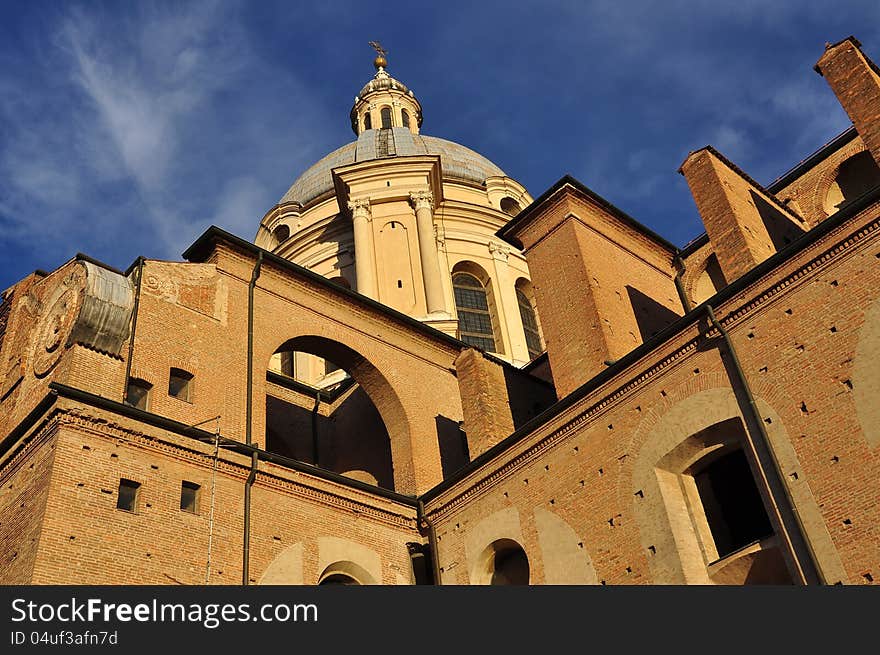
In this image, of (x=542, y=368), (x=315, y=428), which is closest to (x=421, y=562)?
(x=315, y=428)

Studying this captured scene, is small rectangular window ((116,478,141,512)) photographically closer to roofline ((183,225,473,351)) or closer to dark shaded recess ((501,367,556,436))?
roofline ((183,225,473,351))

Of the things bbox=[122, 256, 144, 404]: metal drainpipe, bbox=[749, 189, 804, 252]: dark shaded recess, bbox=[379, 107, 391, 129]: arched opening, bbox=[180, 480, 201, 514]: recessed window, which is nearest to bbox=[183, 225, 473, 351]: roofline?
bbox=[122, 256, 144, 404]: metal drainpipe

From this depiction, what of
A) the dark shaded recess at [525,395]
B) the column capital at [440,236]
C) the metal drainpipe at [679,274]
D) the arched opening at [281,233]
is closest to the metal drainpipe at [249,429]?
the dark shaded recess at [525,395]

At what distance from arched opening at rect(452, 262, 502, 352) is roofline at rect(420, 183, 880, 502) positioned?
14.8 m

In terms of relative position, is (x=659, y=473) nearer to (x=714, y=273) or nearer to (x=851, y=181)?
(x=714, y=273)

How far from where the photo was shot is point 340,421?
22406mm

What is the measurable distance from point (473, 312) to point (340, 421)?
12.6 meters

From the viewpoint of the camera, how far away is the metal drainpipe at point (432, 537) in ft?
55.7

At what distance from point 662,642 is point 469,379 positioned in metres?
10.00

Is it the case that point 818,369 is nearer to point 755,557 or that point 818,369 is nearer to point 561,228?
point 755,557

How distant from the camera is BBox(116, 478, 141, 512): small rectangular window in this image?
13672mm

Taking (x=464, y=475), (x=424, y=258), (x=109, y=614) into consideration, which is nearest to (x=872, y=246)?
(x=464, y=475)

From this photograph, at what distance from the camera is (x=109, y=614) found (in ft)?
31.9

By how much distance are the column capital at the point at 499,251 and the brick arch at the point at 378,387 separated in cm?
1643
